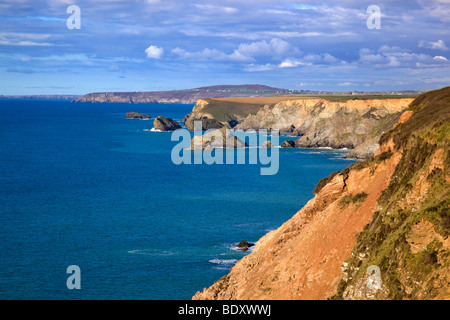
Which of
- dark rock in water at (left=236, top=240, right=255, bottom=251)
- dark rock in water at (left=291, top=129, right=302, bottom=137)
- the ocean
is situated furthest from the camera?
dark rock in water at (left=291, top=129, right=302, bottom=137)

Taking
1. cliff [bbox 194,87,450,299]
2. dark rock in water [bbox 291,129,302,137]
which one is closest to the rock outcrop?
dark rock in water [bbox 291,129,302,137]

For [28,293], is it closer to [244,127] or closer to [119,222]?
[119,222]

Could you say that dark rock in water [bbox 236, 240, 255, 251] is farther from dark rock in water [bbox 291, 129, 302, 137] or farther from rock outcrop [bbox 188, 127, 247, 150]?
dark rock in water [bbox 291, 129, 302, 137]

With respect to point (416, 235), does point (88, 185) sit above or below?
below

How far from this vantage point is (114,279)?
137 feet

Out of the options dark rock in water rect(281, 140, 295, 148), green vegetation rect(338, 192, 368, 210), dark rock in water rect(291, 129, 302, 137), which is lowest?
dark rock in water rect(281, 140, 295, 148)

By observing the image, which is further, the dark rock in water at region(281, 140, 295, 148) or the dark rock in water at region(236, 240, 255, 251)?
the dark rock in water at region(281, 140, 295, 148)

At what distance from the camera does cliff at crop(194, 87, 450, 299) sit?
70.1ft

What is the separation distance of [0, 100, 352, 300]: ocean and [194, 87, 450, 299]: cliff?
1137 cm

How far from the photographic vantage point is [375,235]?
982 inches
